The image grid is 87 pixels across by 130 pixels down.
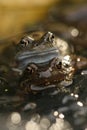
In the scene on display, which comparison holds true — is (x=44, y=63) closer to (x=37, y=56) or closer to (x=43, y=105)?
(x=37, y=56)

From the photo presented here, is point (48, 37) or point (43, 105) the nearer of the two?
point (43, 105)

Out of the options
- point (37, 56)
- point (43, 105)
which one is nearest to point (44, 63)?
point (37, 56)

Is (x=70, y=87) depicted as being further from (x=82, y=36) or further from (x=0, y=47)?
(x=82, y=36)

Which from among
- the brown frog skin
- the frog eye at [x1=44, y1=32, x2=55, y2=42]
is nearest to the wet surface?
the brown frog skin

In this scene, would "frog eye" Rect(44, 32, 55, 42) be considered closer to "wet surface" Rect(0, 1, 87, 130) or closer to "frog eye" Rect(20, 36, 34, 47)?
"frog eye" Rect(20, 36, 34, 47)

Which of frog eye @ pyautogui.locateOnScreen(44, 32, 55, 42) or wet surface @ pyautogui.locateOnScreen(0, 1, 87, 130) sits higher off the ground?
frog eye @ pyautogui.locateOnScreen(44, 32, 55, 42)

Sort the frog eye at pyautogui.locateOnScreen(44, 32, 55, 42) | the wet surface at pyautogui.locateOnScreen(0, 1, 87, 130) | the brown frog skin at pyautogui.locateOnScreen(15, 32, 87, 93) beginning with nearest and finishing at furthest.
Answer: the wet surface at pyautogui.locateOnScreen(0, 1, 87, 130)
the brown frog skin at pyautogui.locateOnScreen(15, 32, 87, 93)
the frog eye at pyautogui.locateOnScreen(44, 32, 55, 42)

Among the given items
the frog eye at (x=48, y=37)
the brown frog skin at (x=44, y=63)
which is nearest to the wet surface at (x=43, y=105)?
the brown frog skin at (x=44, y=63)

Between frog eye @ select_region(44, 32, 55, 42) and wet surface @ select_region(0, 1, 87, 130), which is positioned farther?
frog eye @ select_region(44, 32, 55, 42)

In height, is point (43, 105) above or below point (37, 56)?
below
